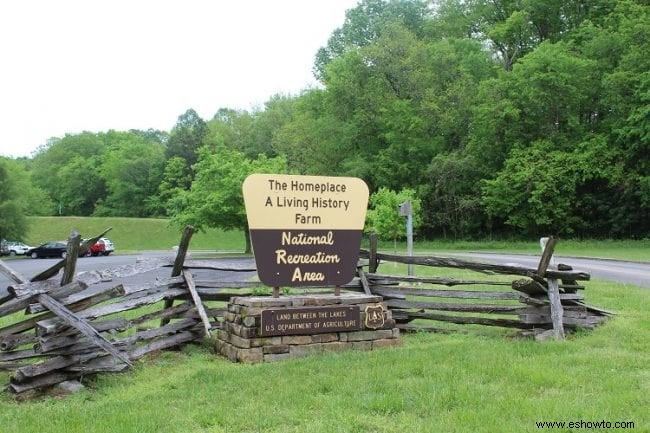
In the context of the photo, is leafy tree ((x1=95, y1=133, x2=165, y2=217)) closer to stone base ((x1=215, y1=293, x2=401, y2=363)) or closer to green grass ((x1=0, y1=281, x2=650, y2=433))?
stone base ((x1=215, y1=293, x2=401, y2=363))

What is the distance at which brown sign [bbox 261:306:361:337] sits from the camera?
7117 millimetres

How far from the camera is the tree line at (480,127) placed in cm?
3747

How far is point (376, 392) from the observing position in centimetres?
534

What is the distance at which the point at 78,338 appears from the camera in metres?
6.20

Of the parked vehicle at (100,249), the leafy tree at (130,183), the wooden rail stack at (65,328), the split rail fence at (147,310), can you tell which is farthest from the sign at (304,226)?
the leafy tree at (130,183)

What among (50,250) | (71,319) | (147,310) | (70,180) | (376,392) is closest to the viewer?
(376,392)

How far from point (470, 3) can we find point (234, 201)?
31.2 meters

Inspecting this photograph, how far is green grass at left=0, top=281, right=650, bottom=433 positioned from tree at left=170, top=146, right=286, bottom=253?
97.2ft

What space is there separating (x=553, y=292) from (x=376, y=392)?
3.55 meters

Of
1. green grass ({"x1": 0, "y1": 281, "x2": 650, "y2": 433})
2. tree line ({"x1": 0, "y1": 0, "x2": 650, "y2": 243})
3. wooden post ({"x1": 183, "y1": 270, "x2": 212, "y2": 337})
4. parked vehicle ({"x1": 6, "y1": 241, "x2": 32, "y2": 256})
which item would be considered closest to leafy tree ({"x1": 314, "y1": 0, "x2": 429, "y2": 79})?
tree line ({"x1": 0, "y1": 0, "x2": 650, "y2": 243})

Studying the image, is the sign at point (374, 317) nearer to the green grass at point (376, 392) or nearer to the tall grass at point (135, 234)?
the green grass at point (376, 392)

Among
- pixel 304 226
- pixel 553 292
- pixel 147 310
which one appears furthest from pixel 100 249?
pixel 553 292

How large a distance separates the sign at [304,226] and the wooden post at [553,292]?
2.40 m

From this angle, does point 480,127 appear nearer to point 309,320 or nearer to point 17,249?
point 17,249
